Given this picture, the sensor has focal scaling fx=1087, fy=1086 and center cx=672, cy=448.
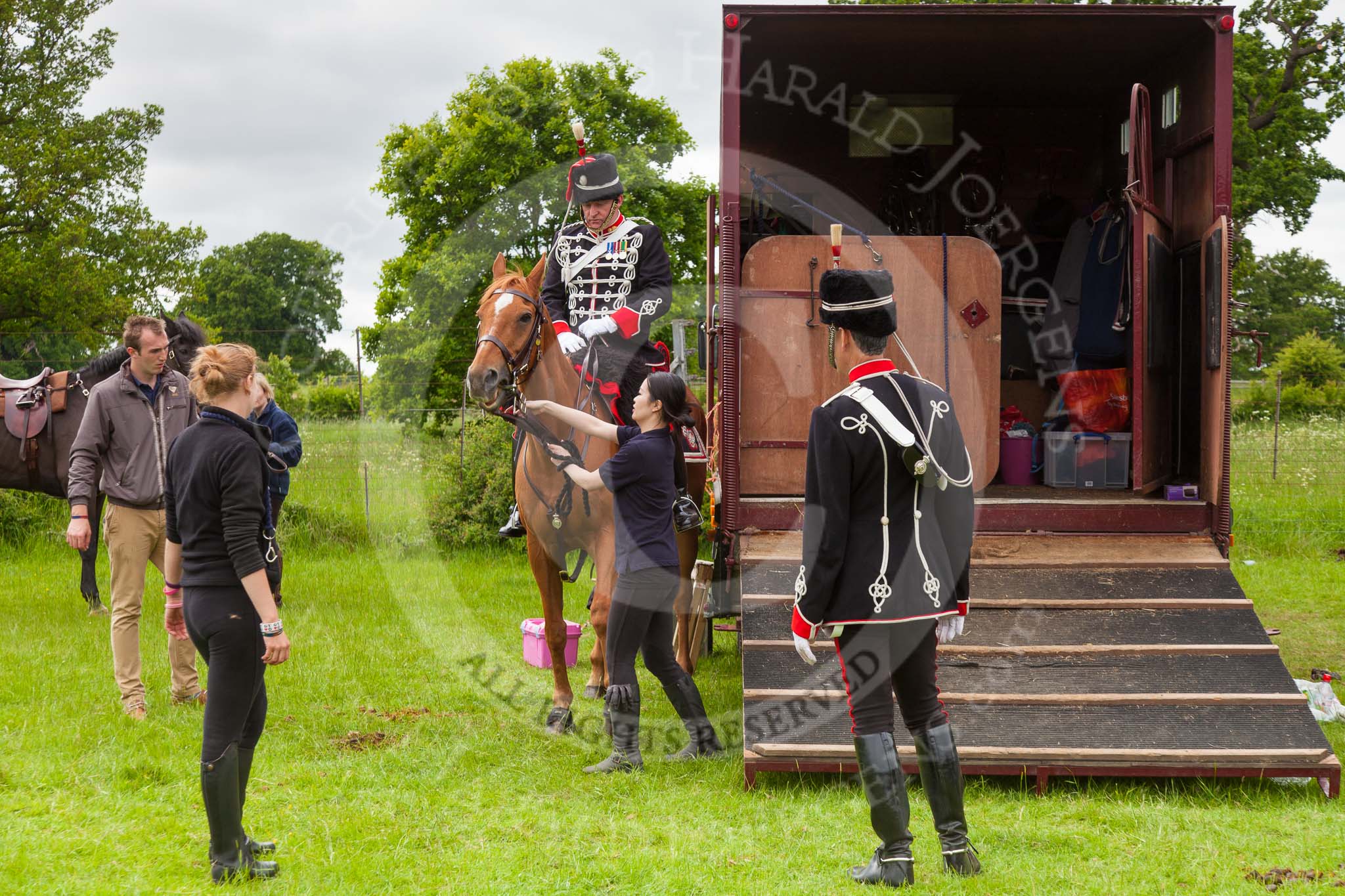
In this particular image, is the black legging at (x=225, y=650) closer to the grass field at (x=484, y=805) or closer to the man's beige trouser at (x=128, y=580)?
the grass field at (x=484, y=805)

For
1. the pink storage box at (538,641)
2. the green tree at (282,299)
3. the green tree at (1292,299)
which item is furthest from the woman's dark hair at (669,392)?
the green tree at (1292,299)

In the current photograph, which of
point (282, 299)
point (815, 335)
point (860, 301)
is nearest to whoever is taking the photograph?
point (860, 301)

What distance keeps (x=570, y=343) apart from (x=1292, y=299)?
37702 millimetres

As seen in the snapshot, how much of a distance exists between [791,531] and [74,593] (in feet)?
20.2

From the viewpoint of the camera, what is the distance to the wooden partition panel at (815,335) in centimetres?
541

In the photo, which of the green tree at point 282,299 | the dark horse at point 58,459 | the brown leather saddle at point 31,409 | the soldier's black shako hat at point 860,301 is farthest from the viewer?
the green tree at point 282,299

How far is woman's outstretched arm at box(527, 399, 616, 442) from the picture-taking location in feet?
15.0

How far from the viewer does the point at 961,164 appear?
7.75 m

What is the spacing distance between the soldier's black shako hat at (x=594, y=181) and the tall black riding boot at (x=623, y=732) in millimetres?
2376

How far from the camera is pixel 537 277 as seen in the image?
5148mm

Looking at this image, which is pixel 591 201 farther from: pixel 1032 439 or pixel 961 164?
pixel 961 164

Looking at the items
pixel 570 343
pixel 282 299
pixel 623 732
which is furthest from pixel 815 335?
pixel 282 299

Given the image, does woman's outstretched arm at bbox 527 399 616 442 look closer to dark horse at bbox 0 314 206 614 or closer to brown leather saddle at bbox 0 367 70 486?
dark horse at bbox 0 314 206 614

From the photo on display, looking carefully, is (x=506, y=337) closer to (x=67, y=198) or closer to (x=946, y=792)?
(x=946, y=792)
